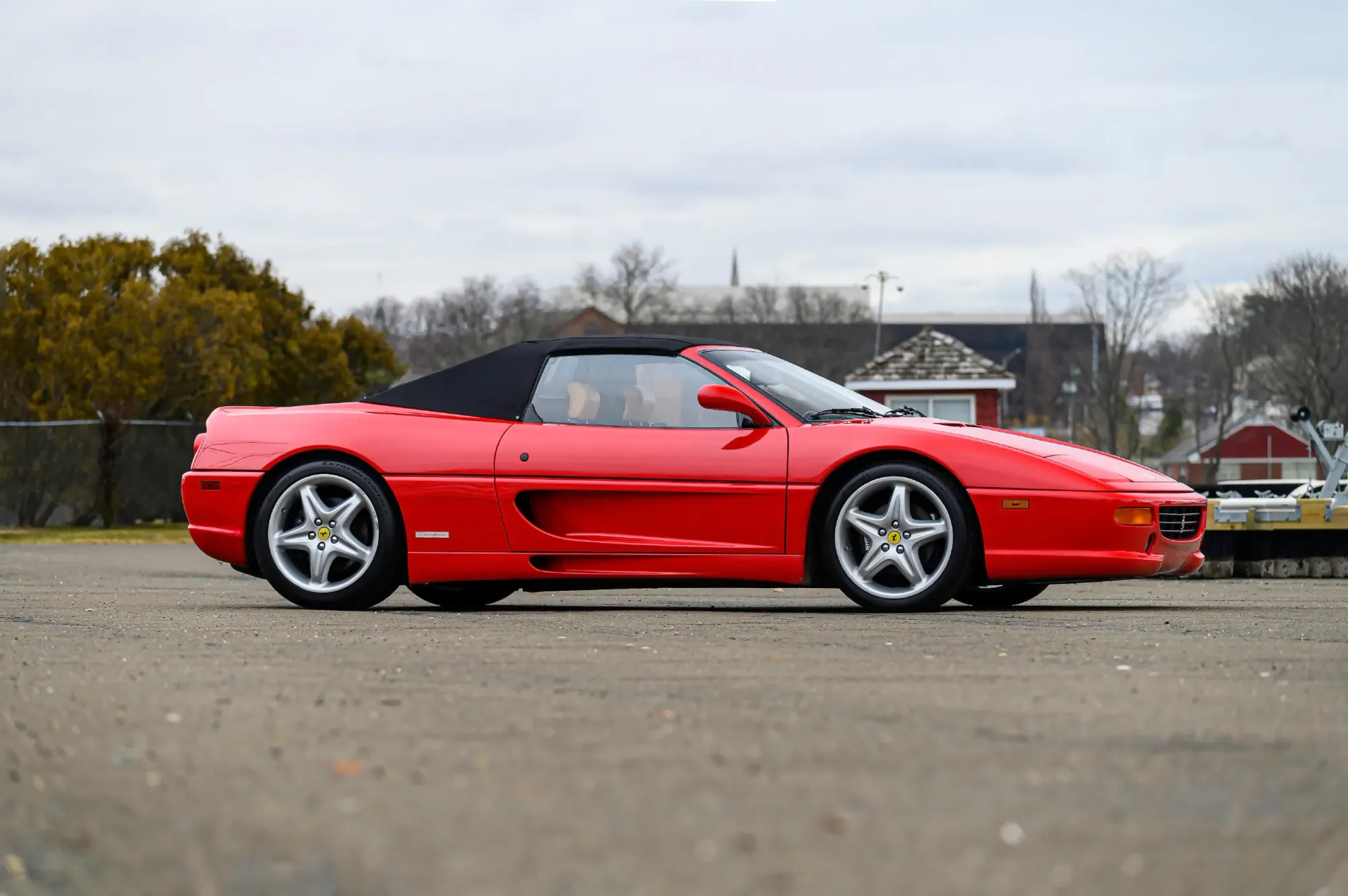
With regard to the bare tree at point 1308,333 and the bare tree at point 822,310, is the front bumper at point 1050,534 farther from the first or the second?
the bare tree at point 822,310

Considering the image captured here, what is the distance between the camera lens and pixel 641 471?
8.84 metres

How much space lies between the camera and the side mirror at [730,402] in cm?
868

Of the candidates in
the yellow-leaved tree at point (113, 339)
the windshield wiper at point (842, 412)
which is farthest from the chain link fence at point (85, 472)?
the windshield wiper at point (842, 412)

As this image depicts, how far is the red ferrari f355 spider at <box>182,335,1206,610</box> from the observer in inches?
336

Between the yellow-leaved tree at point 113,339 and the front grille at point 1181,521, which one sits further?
the yellow-leaved tree at point 113,339

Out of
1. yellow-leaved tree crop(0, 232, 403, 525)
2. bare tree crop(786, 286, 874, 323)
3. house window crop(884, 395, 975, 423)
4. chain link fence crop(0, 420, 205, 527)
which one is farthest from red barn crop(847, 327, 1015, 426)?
bare tree crop(786, 286, 874, 323)

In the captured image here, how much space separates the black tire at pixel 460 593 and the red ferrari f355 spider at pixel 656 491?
0.32 meters

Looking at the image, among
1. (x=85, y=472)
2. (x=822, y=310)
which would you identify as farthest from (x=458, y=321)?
(x=85, y=472)

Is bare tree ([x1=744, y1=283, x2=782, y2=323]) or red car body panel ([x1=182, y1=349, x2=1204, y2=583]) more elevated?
bare tree ([x1=744, y1=283, x2=782, y2=323])

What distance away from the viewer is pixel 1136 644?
22.4ft

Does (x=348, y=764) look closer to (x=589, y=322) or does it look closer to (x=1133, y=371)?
(x=1133, y=371)

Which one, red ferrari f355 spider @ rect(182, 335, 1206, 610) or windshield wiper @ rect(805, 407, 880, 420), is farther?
windshield wiper @ rect(805, 407, 880, 420)

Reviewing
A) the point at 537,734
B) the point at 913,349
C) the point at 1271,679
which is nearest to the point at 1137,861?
the point at 537,734

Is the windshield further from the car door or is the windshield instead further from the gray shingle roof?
the gray shingle roof
